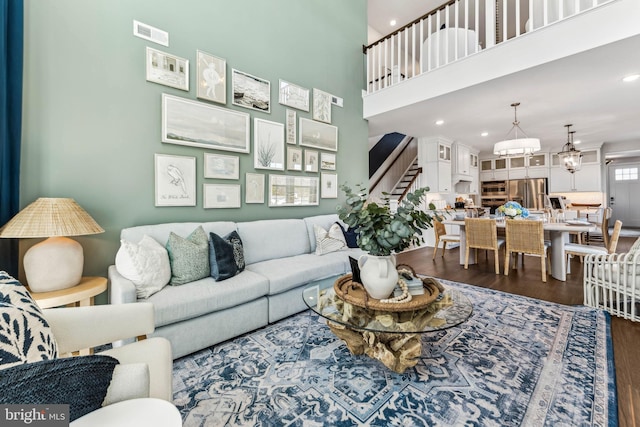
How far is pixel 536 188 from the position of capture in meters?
8.09

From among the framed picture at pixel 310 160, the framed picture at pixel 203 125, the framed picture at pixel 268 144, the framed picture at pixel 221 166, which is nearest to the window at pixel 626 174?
the framed picture at pixel 310 160

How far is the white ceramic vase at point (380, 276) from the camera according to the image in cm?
164

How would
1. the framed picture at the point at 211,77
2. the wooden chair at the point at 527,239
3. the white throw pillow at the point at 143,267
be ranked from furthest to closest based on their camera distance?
the wooden chair at the point at 527,239
the framed picture at the point at 211,77
the white throw pillow at the point at 143,267

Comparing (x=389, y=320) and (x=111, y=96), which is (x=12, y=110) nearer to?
(x=111, y=96)

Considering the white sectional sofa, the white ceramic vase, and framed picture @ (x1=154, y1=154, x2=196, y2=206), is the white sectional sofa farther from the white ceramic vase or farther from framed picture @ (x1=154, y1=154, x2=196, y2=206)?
the white ceramic vase

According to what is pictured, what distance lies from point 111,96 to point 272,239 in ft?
6.70

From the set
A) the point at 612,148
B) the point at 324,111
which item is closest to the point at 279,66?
the point at 324,111

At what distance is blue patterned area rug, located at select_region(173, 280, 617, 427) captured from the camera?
4.65 feet

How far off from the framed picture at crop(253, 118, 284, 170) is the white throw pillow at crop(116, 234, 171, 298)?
1713mm

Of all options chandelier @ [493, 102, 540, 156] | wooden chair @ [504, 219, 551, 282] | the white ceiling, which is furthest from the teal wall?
chandelier @ [493, 102, 540, 156]

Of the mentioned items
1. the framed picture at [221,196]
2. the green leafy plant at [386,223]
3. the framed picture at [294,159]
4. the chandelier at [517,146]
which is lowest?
the green leafy plant at [386,223]

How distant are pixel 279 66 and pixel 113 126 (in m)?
2.17

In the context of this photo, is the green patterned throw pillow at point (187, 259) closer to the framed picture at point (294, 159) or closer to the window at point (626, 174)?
the framed picture at point (294, 159)

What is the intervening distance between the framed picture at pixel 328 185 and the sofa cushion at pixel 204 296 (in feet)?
7.15
